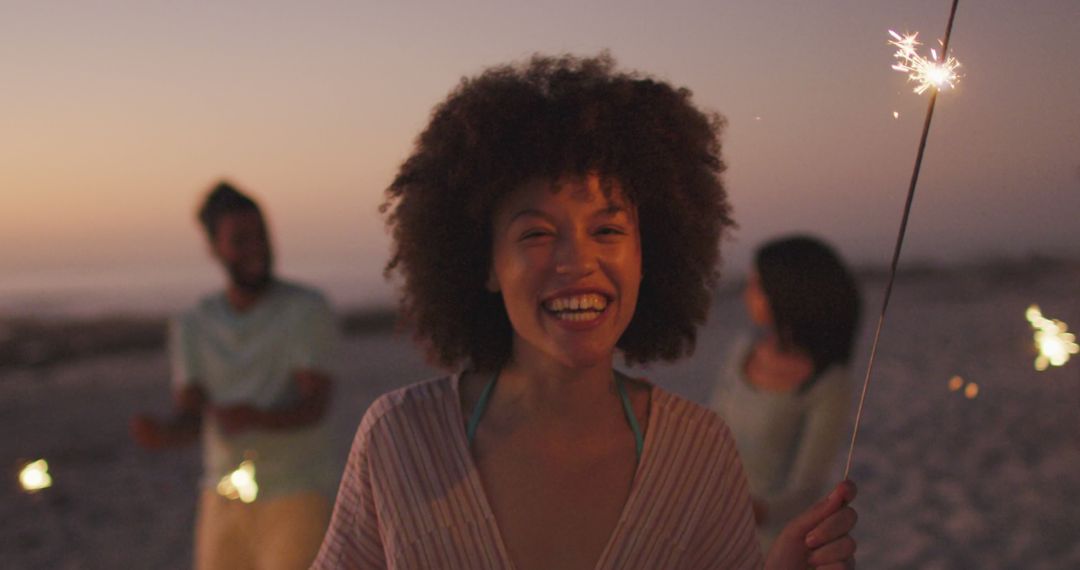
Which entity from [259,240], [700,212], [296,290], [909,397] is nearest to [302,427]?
[296,290]

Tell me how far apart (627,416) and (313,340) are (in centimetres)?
172

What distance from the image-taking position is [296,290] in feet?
10.8

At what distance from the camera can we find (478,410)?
183cm

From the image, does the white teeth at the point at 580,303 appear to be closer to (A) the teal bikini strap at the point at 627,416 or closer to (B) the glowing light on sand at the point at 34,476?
(A) the teal bikini strap at the point at 627,416

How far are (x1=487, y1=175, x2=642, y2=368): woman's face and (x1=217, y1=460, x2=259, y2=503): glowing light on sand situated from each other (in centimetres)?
171

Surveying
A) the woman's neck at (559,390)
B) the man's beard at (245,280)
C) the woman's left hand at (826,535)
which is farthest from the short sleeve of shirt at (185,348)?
the woman's left hand at (826,535)

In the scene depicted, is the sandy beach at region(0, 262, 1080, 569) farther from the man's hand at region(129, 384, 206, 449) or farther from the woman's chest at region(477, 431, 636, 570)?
the woman's chest at region(477, 431, 636, 570)

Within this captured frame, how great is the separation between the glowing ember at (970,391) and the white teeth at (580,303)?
9.30 meters

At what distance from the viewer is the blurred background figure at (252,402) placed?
3078 millimetres

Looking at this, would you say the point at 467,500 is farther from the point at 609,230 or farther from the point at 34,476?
the point at 34,476

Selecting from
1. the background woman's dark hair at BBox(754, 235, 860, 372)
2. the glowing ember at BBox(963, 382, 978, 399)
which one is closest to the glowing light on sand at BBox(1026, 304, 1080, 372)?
the background woman's dark hair at BBox(754, 235, 860, 372)

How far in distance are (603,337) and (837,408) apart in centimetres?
183

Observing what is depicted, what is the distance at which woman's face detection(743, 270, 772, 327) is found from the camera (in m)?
3.54

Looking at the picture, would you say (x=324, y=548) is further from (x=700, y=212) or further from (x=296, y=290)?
(x=296, y=290)
